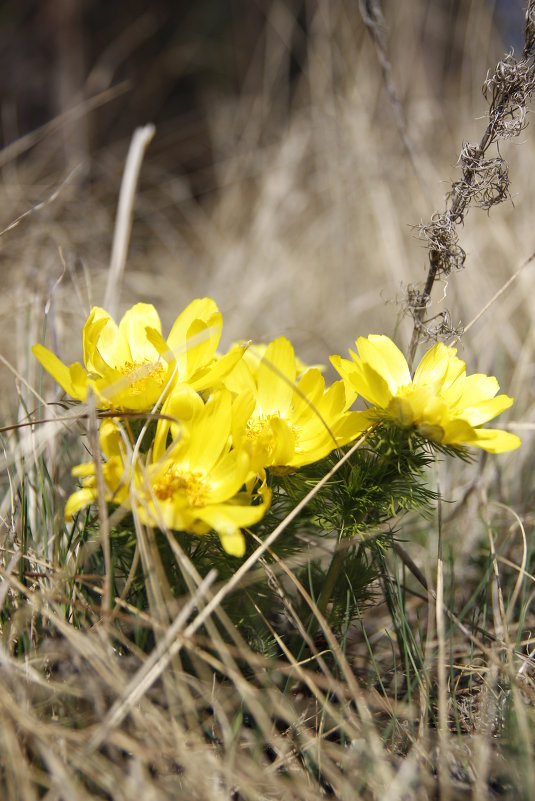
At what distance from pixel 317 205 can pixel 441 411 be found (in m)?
2.48

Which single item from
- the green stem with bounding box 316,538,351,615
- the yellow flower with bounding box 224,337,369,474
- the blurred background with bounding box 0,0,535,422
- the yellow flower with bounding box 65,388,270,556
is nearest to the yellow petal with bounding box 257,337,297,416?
the yellow flower with bounding box 224,337,369,474

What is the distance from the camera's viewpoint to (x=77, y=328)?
2.15 metres

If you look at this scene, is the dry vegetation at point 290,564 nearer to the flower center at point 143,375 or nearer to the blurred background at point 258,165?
the blurred background at point 258,165

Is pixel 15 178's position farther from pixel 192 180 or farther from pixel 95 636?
pixel 95 636

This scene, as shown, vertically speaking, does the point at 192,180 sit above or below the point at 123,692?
above

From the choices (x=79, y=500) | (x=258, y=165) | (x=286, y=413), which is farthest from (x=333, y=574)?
(x=258, y=165)

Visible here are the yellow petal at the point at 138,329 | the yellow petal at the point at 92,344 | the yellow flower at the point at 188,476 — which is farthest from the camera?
the yellow petal at the point at 138,329

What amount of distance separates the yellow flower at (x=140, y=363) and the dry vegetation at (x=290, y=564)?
18 cm

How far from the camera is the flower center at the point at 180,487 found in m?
0.83

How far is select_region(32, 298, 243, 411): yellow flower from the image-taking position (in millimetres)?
844

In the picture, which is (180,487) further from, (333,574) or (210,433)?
(333,574)

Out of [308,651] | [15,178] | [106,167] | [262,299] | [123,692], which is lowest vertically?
[308,651]

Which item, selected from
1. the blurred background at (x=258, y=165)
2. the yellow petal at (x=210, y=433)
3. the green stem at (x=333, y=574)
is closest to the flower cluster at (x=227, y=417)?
the yellow petal at (x=210, y=433)

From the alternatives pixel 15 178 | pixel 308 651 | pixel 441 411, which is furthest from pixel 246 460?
pixel 15 178
